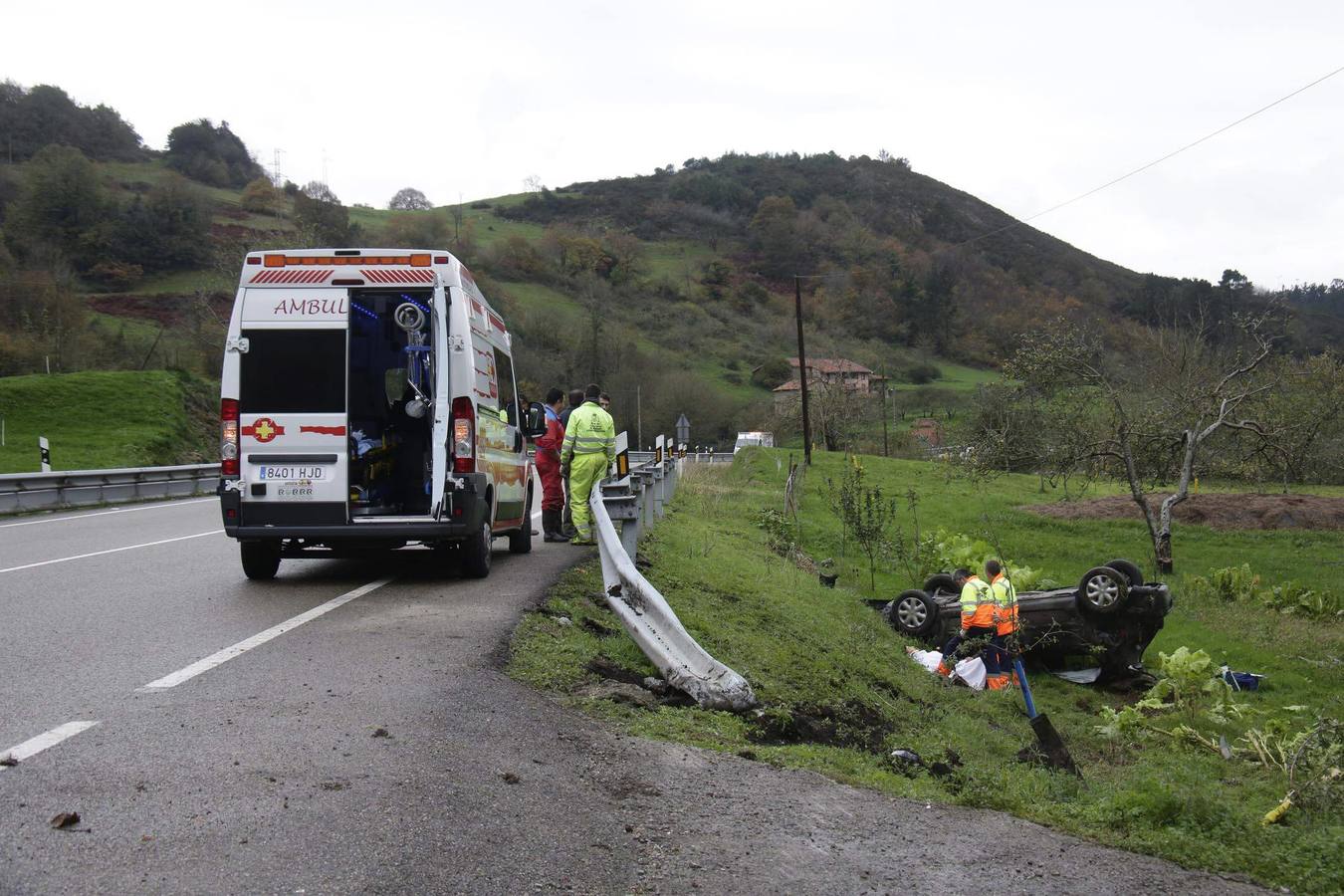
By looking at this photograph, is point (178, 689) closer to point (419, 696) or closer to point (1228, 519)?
point (419, 696)

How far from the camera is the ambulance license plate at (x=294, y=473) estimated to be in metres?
9.42

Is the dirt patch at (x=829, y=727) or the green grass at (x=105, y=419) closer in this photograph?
the dirt patch at (x=829, y=727)

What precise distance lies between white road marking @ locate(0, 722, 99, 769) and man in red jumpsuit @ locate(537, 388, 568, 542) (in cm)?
929

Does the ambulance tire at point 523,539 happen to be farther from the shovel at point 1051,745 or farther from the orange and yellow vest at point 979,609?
the shovel at point 1051,745

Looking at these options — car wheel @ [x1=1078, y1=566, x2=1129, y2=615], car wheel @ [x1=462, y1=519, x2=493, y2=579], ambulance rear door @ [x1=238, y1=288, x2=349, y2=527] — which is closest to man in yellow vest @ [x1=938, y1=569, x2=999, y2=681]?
car wheel @ [x1=1078, y1=566, x2=1129, y2=615]

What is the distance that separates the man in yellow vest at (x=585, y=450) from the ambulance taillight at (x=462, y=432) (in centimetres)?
326

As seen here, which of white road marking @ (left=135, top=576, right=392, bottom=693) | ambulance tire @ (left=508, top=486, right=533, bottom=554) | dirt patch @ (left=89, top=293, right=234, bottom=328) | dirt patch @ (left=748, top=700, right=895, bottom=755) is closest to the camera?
white road marking @ (left=135, top=576, right=392, bottom=693)

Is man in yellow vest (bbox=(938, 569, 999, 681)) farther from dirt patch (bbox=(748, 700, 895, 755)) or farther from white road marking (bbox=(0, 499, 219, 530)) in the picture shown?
white road marking (bbox=(0, 499, 219, 530))

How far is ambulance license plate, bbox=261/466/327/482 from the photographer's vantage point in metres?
9.42

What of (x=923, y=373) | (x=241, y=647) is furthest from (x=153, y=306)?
(x=241, y=647)

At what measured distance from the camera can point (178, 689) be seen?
5809 millimetres

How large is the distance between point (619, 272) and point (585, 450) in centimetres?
10023

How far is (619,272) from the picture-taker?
111 metres

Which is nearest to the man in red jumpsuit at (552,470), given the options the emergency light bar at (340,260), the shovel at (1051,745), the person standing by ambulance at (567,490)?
the person standing by ambulance at (567,490)
